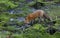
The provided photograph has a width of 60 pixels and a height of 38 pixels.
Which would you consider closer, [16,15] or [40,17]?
[40,17]

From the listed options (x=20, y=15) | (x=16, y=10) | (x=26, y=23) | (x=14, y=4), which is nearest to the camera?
(x=26, y=23)

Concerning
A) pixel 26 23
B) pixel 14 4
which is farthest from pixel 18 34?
pixel 14 4

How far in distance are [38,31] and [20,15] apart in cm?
222

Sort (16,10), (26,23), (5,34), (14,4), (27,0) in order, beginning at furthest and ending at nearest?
(27,0)
(14,4)
(16,10)
(26,23)
(5,34)

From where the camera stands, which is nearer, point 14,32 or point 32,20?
point 14,32

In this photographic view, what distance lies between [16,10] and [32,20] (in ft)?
7.08

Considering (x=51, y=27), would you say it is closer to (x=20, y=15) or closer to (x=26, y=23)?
(x=26, y=23)

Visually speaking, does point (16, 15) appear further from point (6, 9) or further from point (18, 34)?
point (18, 34)

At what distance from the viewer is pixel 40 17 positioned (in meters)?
8.52

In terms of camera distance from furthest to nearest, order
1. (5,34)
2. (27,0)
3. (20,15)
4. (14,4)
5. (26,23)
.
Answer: (27,0), (14,4), (20,15), (26,23), (5,34)

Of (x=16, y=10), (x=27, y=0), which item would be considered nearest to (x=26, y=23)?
(x=16, y=10)

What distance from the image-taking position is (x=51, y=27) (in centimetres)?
798

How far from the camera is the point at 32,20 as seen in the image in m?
8.53

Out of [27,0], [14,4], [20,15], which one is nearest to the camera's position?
[20,15]
